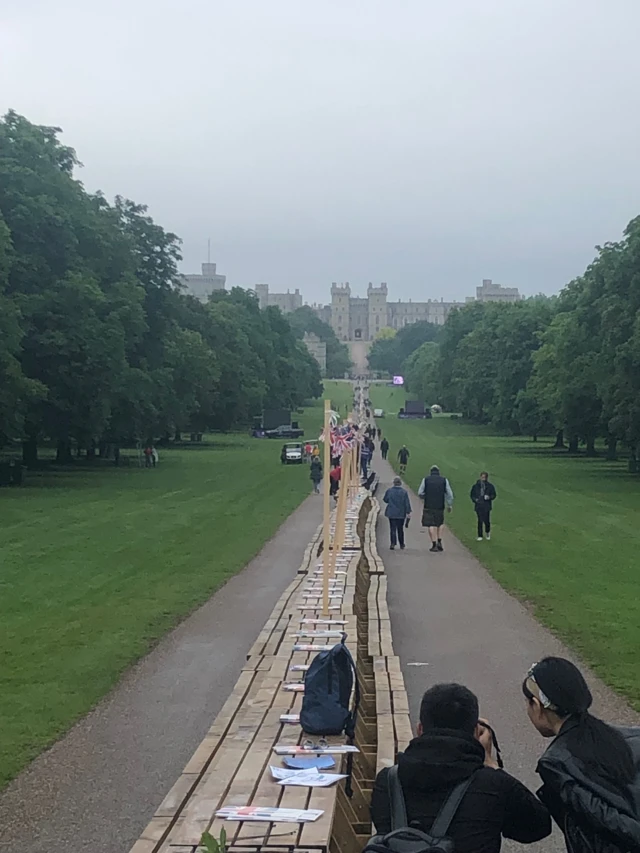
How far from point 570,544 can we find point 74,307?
24.6 metres

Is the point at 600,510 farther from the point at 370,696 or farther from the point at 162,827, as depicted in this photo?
the point at 162,827

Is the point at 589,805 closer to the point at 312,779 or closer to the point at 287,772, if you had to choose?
the point at 312,779

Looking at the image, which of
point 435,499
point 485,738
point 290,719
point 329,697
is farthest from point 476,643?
point 435,499

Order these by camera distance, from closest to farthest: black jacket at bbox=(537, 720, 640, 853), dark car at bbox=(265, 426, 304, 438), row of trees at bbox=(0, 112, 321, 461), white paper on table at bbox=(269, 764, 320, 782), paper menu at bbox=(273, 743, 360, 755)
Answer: black jacket at bbox=(537, 720, 640, 853)
white paper on table at bbox=(269, 764, 320, 782)
paper menu at bbox=(273, 743, 360, 755)
row of trees at bbox=(0, 112, 321, 461)
dark car at bbox=(265, 426, 304, 438)

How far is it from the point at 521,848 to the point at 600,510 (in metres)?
30.7

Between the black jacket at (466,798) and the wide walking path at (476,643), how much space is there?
119 inches

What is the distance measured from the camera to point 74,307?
45.0 metres

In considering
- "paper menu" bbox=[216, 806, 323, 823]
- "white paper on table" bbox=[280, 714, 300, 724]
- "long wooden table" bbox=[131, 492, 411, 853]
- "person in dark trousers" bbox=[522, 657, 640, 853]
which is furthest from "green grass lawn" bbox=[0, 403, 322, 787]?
"person in dark trousers" bbox=[522, 657, 640, 853]

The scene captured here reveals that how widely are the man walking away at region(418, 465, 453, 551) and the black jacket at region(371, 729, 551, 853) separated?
19975 millimetres

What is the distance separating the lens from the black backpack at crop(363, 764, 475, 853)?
13.8 feet

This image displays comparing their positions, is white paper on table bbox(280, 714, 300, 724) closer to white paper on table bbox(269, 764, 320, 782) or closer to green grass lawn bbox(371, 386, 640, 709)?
white paper on table bbox(269, 764, 320, 782)

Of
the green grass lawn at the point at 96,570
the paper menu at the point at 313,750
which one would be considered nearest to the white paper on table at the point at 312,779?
the paper menu at the point at 313,750

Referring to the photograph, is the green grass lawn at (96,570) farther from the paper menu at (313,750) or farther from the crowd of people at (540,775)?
the crowd of people at (540,775)

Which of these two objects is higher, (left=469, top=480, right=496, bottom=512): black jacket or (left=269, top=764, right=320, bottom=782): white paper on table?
(left=469, top=480, right=496, bottom=512): black jacket
